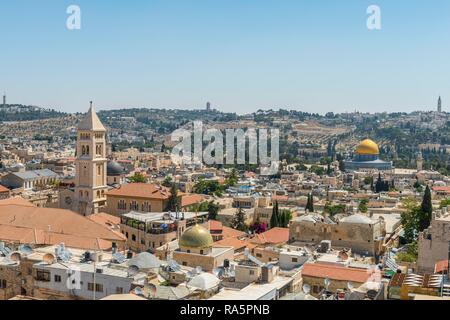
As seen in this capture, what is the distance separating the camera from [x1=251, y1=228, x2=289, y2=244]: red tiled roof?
25.8 m

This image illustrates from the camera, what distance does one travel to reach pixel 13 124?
549 feet

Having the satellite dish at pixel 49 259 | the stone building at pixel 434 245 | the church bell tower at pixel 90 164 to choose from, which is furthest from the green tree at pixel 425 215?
the satellite dish at pixel 49 259

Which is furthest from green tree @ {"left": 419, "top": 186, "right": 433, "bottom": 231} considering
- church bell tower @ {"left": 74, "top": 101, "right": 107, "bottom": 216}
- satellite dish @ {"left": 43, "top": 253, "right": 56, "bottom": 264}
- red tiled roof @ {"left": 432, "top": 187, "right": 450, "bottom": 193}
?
red tiled roof @ {"left": 432, "top": 187, "right": 450, "bottom": 193}

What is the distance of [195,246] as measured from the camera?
1959 centimetres

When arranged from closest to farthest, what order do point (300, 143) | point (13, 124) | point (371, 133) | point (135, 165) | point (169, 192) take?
point (169, 192) → point (135, 165) → point (300, 143) → point (371, 133) → point (13, 124)

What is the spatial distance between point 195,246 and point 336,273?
203 inches

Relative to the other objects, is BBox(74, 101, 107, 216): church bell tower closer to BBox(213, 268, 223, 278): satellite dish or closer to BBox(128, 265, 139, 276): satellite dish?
BBox(213, 268, 223, 278): satellite dish

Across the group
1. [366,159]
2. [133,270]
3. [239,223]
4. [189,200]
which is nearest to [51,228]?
[133,270]

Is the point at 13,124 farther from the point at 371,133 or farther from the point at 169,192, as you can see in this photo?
the point at 169,192

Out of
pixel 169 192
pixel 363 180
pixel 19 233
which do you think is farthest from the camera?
pixel 363 180

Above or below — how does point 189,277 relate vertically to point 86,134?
below

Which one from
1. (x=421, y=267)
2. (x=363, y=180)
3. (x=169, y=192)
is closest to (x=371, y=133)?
(x=363, y=180)
